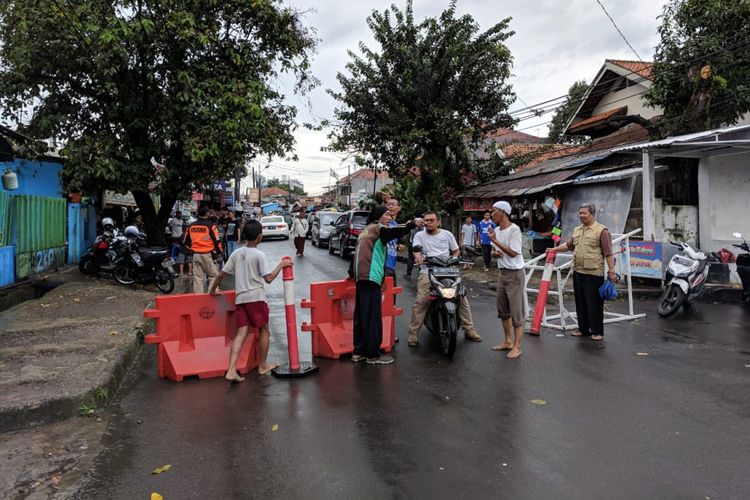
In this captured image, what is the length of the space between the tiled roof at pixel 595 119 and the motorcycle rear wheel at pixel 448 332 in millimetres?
18137

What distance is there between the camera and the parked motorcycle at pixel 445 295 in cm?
664

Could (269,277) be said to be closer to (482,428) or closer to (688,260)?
(482,428)

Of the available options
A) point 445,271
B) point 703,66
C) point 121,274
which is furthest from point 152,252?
point 703,66

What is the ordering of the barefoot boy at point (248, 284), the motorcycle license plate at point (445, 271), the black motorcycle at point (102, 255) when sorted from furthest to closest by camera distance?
1. the black motorcycle at point (102, 255)
2. the motorcycle license plate at point (445, 271)
3. the barefoot boy at point (248, 284)

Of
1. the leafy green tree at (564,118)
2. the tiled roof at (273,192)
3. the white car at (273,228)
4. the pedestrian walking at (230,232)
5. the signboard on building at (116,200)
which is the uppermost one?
the tiled roof at (273,192)

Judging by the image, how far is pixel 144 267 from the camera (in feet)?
41.1

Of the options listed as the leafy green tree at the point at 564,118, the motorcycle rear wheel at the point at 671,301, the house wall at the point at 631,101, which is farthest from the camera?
the leafy green tree at the point at 564,118

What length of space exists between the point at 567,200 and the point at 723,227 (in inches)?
172

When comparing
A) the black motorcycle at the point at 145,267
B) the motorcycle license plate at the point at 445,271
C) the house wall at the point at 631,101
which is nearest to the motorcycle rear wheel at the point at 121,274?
the black motorcycle at the point at 145,267

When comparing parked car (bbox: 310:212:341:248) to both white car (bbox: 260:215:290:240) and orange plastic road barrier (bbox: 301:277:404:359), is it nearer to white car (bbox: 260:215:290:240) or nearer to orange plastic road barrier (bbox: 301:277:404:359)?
white car (bbox: 260:215:290:240)

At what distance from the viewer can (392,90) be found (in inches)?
884

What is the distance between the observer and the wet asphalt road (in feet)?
11.6

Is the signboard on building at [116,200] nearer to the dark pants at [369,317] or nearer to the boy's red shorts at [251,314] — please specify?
the boy's red shorts at [251,314]

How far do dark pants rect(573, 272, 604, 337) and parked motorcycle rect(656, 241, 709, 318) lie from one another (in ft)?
7.78
